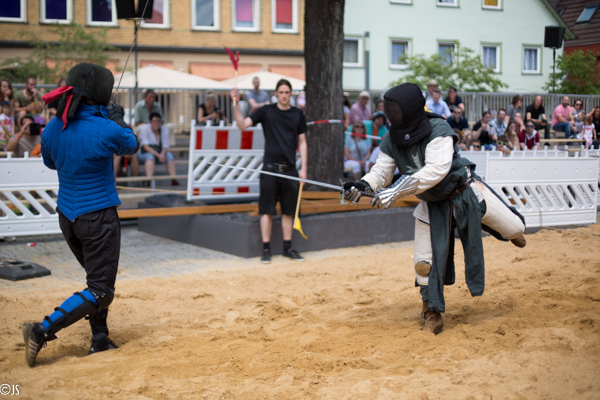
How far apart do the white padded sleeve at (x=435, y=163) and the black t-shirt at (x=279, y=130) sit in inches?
138

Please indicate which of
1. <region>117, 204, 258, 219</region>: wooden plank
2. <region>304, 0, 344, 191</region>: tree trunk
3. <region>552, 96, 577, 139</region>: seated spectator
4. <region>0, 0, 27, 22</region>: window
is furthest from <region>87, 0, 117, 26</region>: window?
<region>117, 204, 258, 219</region>: wooden plank

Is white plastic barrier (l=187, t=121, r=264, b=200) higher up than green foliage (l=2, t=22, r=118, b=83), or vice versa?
green foliage (l=2, t=22, r=118, b=83)

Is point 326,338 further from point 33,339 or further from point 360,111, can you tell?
point 360,111

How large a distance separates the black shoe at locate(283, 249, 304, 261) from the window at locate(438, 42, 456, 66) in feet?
70.6

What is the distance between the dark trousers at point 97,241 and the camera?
4398 millimetres

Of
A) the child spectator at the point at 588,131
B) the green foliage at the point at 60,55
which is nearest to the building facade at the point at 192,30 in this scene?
the green foliage at the point at 60,55

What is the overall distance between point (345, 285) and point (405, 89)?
2612 mm

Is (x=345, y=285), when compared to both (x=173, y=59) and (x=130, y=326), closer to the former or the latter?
(x=130, y=326)

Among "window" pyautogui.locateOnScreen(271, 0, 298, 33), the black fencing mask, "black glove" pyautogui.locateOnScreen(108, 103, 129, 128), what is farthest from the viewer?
"window" pyautogui.locateOnScreen(271, 0, 298, 33)

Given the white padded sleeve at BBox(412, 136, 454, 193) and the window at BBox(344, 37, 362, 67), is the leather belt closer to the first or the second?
the white padded sleeve at BBox(412, 136, 454, 193)

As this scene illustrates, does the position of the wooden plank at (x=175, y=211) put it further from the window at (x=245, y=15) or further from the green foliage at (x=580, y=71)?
the green foliage at (x=580, y=71)

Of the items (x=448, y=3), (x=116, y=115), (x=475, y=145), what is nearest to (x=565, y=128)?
(x=475, y=145)

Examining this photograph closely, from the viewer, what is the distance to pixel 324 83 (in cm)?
948

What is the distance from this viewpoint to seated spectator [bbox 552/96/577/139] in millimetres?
17516
